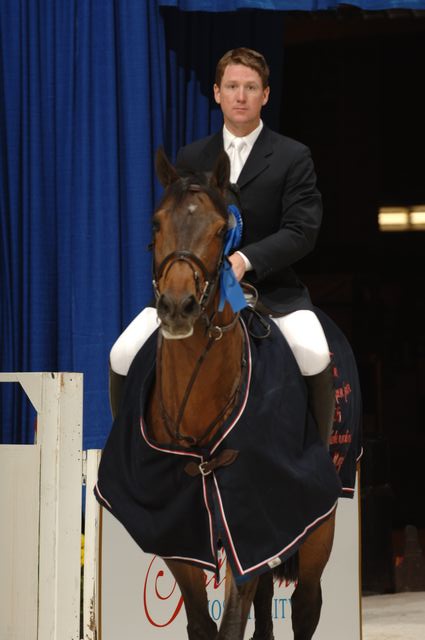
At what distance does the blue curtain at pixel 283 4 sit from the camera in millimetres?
5066

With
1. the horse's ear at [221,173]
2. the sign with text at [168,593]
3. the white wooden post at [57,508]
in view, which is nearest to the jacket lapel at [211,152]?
the horse's ear at [221,173]

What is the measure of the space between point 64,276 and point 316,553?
2.14m

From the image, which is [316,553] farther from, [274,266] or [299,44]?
[299,44]

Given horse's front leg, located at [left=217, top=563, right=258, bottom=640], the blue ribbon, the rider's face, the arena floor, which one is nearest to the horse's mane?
the blue ribbon

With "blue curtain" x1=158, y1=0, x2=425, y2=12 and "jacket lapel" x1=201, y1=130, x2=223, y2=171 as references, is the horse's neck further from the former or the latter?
"blue curtain" x1=158, y1=0, x2=425, y2=12

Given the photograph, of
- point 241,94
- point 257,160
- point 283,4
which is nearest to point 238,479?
point 257,160

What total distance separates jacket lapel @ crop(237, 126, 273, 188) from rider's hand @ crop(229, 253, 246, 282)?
371mm

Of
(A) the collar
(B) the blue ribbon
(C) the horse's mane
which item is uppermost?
(A) the collar

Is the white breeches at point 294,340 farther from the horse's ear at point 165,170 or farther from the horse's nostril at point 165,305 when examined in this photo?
the horse's nostril at point 165,305

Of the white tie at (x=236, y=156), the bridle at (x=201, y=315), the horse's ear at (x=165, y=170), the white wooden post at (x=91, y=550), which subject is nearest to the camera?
the bridle at (x=201, y=315)

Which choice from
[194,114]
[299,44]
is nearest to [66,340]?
[194,114]

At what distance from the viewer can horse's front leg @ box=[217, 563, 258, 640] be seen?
280 centimetres

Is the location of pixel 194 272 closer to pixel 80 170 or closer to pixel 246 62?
pixel 246 62

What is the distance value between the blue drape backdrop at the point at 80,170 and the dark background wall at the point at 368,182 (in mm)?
5048
